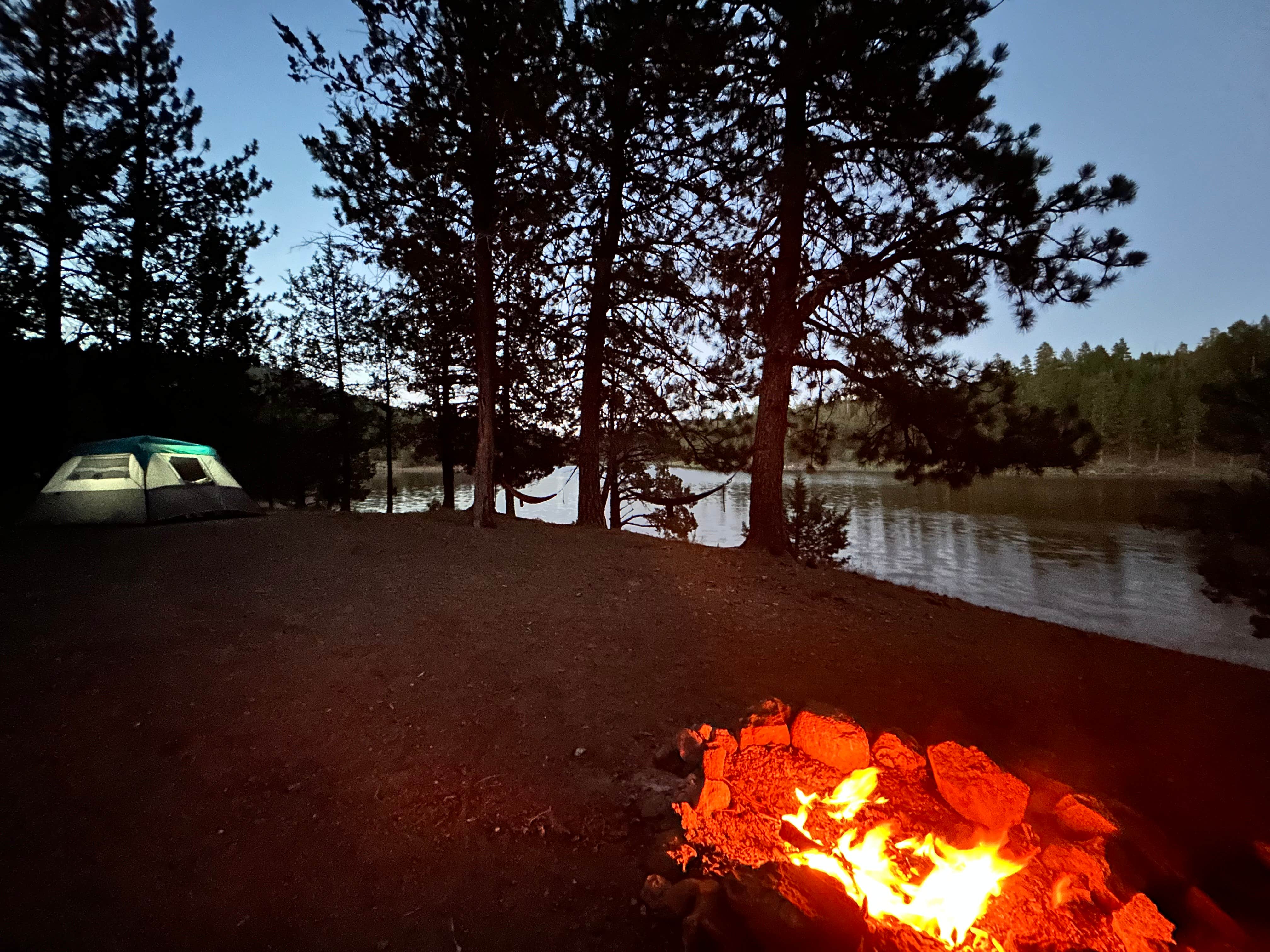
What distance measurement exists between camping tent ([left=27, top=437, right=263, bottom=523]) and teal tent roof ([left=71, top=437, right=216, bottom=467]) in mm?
10

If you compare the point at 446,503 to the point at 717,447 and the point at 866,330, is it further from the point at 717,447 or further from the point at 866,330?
the point at 866,330

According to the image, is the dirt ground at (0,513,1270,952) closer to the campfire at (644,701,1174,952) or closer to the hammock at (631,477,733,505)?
the campfire at (644,701,1174,952)

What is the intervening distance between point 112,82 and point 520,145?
426 inches

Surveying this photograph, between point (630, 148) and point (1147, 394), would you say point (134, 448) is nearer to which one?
point (630, 148)

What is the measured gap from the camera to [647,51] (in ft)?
28.8

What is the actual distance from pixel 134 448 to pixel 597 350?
8532 millimetres

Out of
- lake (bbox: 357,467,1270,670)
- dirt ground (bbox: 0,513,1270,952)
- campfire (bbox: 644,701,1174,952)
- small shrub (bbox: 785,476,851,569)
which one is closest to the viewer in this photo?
campfire (bbox: 644,701,1174,952)

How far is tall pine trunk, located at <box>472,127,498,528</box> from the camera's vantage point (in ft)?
31.0

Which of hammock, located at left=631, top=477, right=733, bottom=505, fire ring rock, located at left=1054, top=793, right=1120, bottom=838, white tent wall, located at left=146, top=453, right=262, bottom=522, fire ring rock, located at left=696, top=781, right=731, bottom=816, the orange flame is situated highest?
white tent wall, located at left=146, top=453, right=262, bottom=522

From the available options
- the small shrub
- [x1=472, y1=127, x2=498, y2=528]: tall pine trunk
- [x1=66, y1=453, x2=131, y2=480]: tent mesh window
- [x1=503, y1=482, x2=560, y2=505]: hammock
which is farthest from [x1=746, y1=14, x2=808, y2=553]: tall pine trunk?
[x1=66, y1=453, x2=131, y2=480]: tent mesh window

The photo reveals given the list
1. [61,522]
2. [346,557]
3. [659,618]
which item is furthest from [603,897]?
[61,522]

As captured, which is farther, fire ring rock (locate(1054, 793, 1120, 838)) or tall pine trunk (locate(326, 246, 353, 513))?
tall pine trunk (locate(326, 246, 353, 513))

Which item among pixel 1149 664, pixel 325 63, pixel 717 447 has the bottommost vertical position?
pixel 1149 664

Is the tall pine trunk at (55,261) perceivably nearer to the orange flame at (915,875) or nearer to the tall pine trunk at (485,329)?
the tall pine trunk at (485,329)
